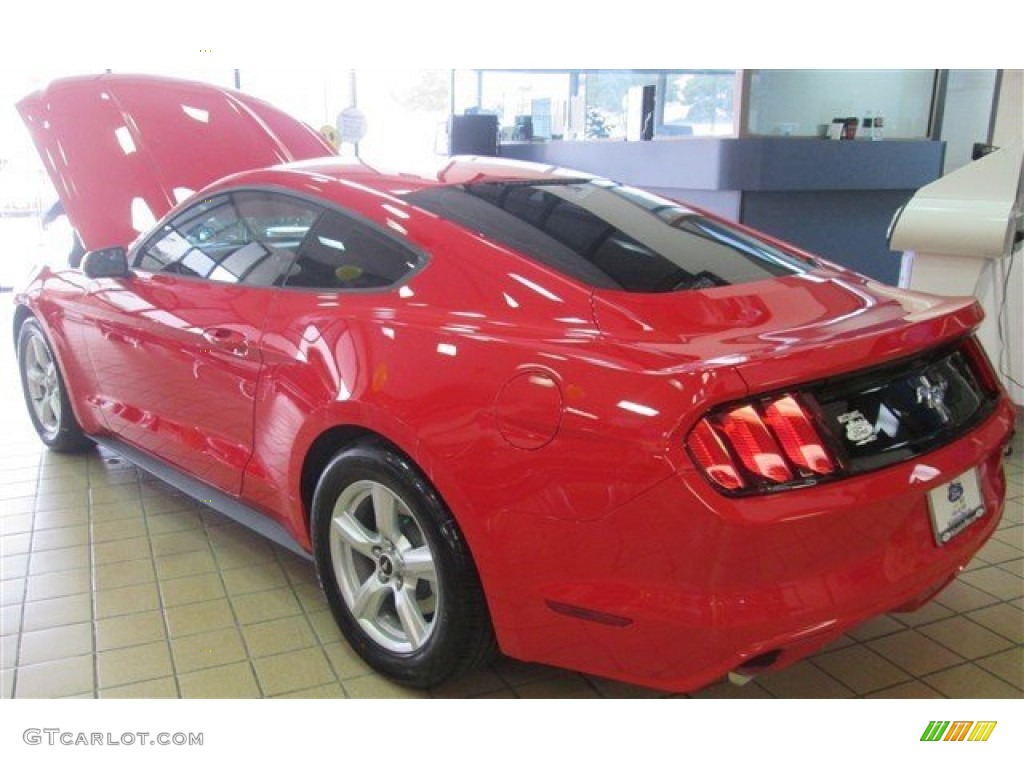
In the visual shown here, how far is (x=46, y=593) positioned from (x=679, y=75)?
5.81m

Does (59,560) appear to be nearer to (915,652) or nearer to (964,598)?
(915,652)

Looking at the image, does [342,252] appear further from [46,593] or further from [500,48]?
[46,593]

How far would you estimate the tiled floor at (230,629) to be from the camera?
233 centimetres

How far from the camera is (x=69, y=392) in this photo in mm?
3717

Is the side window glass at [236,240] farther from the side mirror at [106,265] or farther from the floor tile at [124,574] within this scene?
the floor tile at [124,574]

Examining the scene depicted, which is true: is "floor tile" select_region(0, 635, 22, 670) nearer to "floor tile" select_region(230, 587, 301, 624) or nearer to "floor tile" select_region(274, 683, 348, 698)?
"floor tile" select_region(230, 587, 301, 624)

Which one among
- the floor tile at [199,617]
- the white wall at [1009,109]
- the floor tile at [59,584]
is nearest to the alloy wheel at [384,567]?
the floor tile at [199,617]

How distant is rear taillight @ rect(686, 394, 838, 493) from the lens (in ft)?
5.41

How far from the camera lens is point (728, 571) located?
5.42 ft

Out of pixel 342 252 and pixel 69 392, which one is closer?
pixel 342 252

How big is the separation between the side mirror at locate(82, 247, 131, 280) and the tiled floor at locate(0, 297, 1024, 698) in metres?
0.94

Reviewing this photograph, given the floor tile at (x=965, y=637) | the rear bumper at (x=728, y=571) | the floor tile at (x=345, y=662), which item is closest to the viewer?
the rear bumper at (x=728, y=571)

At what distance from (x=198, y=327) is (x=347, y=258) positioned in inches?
25.9

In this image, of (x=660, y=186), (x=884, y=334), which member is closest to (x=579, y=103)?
A: (x=660, y=186)
